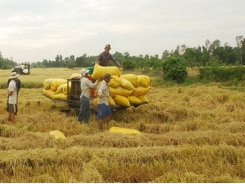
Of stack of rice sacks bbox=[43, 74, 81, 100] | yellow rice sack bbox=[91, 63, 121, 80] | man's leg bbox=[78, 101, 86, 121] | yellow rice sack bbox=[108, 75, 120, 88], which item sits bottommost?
man's leg bbox=[78, 101, 86, 121]

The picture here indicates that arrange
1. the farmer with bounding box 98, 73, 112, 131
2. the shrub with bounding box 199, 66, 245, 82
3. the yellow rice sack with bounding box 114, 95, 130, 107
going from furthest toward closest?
the shrub with bounding box 199, 66, 245, 82 → the yellow rice sack with bounding box 114, 95, 130, 107 → the farmer with bounding box 98, 73, 112, 131

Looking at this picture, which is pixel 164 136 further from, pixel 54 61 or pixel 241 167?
pixel 54 61

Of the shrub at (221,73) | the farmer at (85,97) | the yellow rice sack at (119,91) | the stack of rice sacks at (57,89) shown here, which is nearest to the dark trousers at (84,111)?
the farmer at (85,97)

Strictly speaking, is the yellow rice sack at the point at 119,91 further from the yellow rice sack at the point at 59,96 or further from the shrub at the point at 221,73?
the shrub at the point at 221,73

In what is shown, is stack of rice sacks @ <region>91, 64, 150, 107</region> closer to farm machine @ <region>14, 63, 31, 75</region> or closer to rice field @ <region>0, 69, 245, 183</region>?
rice field @ <region>0, 69, 245, 183</region>

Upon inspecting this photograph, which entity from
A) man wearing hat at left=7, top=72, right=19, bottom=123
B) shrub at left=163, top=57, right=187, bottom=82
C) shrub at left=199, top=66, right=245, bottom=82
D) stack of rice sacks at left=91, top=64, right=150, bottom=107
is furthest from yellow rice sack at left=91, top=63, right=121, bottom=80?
shrub at left=199, top=66, right=245, bottom=82

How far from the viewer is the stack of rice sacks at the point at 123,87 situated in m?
6.67

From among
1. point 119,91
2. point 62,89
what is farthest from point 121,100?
point 62,89

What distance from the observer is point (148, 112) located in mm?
7488

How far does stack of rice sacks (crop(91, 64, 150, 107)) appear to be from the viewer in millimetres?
6668

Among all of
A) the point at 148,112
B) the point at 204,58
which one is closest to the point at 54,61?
the point at 204,58

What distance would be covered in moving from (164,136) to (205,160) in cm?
122

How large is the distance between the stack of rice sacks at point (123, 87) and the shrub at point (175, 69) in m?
11.1

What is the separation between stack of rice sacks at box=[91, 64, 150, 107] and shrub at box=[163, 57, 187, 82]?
11109 mm
